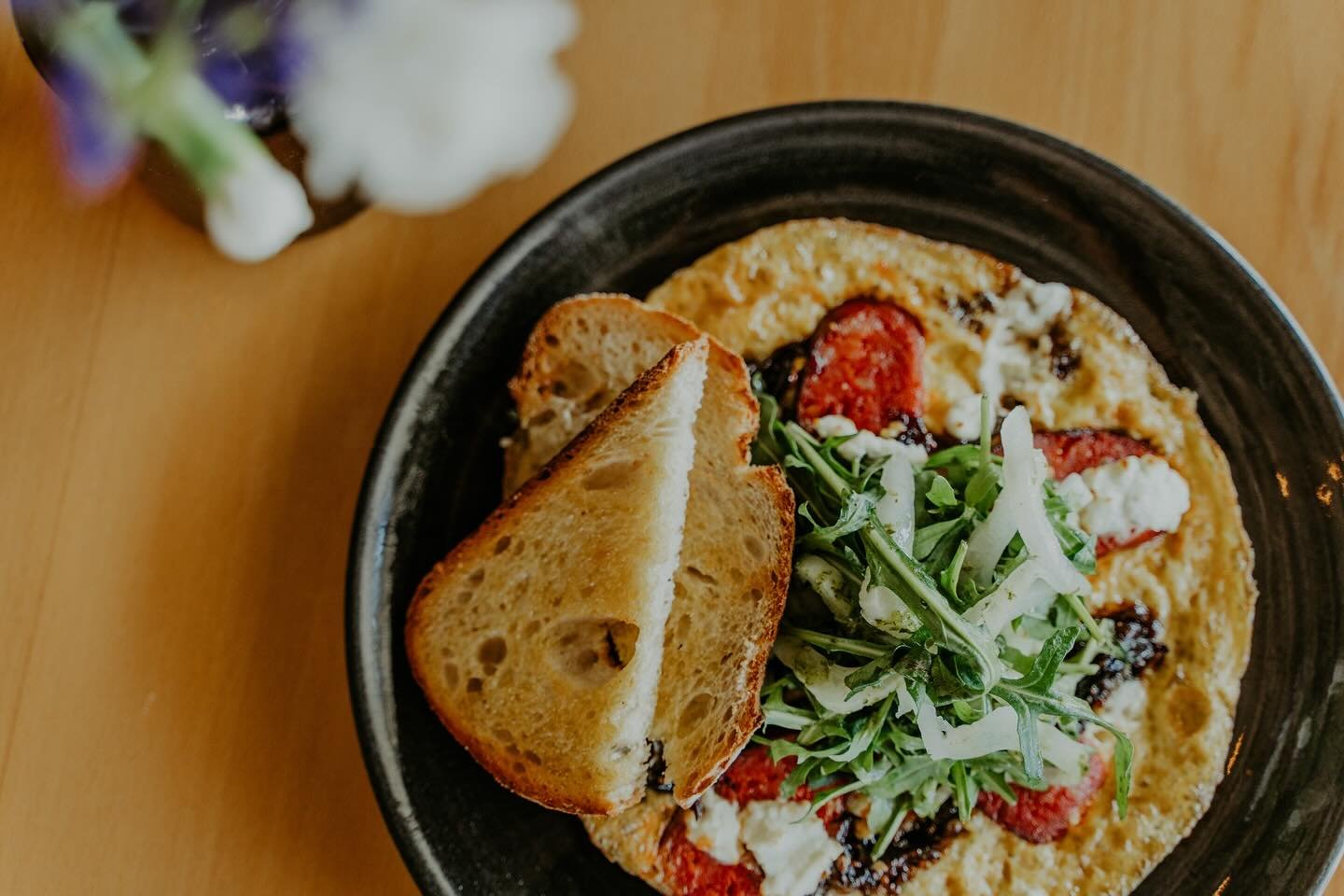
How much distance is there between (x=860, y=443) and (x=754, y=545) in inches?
9.0

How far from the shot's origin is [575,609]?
5.76ft

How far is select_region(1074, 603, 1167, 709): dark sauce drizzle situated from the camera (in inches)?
74.2

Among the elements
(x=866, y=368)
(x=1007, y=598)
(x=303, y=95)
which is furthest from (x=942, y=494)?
(x=303, y=95)

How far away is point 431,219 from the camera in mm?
2043

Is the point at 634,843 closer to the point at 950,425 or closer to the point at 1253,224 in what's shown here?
the point at 950,425

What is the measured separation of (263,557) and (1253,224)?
178 cm

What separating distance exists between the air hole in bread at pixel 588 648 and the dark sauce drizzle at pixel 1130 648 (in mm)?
741

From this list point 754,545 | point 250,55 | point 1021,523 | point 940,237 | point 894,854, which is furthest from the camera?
point 940,237

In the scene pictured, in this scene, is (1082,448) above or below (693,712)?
above

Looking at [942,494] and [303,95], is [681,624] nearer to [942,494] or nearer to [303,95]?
[942,494]

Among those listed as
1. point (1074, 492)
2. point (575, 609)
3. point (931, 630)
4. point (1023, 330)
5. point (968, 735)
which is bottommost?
point (575, 609)

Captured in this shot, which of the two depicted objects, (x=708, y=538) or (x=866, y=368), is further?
(x=866, y=368)

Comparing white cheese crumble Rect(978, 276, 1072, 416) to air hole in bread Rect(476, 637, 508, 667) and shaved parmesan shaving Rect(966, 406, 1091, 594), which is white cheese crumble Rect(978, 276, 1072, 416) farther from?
air hole in bread Rect(476, 637, 508, 667)

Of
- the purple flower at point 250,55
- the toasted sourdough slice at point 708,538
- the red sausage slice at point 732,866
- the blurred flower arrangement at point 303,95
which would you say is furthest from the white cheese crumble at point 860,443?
the purple flower at point 250,55
